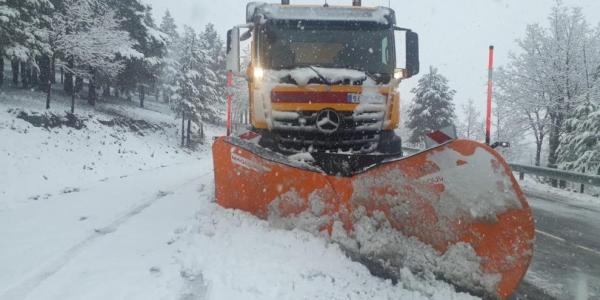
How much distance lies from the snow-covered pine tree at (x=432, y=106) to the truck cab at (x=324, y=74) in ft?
80.7

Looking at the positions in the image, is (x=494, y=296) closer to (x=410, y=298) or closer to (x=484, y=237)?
(x=484, y=237)

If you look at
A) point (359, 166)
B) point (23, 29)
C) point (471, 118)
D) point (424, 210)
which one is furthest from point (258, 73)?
point (471, 118)

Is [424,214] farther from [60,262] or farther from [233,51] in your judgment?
[233,51]

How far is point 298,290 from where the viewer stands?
3199 mm

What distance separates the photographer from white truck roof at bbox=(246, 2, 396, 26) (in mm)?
5738

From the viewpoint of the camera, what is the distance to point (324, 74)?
524cm

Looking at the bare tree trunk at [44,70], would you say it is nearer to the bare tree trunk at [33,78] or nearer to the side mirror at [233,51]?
the bare tree trunk at [33,78]

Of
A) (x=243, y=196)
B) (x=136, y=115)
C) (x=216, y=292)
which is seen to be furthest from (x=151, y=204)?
(x=136, y=115)

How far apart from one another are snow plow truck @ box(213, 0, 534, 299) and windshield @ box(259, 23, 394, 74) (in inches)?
0.6

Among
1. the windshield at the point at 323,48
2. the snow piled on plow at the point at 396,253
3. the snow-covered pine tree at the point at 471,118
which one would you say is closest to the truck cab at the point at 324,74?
the windshield at the point at 323,48

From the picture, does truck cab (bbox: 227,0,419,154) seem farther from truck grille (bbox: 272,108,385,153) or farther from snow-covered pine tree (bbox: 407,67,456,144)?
snow-covered pine tree (bbox: 407,67,456,144)

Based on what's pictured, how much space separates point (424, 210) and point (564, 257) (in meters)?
2.43

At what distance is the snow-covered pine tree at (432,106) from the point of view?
29453mm

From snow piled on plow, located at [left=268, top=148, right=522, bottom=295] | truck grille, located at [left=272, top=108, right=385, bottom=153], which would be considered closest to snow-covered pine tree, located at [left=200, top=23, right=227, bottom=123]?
truck grille, located at [left=272, top=108, right=385, bottom=153]
